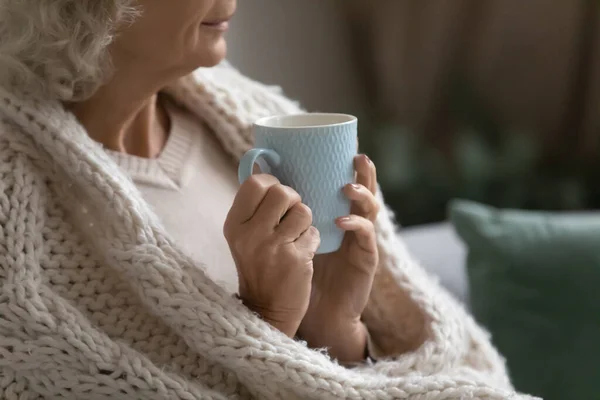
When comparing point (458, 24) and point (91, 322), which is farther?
point (458, 24)

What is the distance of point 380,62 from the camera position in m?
1.90

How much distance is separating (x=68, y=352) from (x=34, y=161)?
203 millimetres

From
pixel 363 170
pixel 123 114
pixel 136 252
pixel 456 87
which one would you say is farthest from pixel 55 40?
pixel 456 87

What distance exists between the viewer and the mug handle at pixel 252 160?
646 mm

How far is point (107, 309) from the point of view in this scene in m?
0.70

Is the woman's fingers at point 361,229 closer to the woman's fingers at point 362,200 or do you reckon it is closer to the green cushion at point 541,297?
the woman's fingers at point 362,200

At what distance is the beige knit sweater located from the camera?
653mm

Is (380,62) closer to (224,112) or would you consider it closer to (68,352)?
(224,112)

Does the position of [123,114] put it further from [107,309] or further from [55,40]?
[107,309]

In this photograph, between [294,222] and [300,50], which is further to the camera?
[300,50]

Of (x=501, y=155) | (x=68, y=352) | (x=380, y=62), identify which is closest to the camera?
(x=68, y=352)

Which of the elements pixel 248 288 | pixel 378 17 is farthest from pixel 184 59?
pixel 378 17

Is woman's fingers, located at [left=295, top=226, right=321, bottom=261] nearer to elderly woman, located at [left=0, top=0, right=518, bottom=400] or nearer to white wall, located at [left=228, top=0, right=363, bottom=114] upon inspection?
elderly woman, located at [left=0, top=0, right=518, bottom=400]

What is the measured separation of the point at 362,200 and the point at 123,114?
30 centimetres
